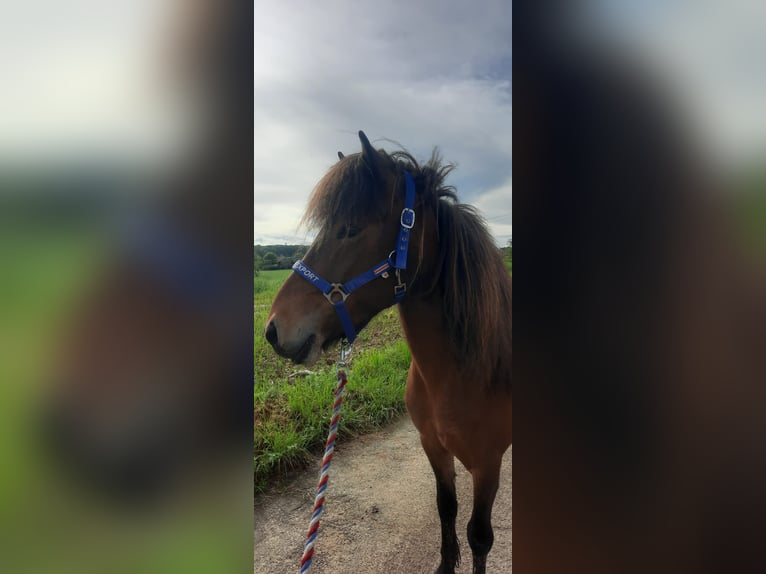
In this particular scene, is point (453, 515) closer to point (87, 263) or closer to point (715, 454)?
point (715, 454)

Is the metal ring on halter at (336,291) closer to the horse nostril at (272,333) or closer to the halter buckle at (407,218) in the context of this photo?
the horse nostril at (272,333)

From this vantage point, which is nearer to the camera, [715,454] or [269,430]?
[715,454]

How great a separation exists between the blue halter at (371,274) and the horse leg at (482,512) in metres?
0.91

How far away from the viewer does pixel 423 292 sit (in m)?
1.55

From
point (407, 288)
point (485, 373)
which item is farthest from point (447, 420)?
point (407, 288)

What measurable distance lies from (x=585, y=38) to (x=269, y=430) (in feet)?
8.64

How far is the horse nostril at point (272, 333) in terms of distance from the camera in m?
1.31

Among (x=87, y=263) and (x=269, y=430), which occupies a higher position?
(x=87, y=263)

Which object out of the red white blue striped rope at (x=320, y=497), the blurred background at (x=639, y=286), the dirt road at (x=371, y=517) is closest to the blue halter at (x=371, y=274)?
the red white blue striped rope at (x=320, y=497)

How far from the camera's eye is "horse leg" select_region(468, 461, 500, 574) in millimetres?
1664

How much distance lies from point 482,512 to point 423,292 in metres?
1.08

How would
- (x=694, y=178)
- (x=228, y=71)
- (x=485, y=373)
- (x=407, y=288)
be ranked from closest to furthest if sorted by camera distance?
1. (x=694, y=178)
2. (x=228, y=71)
3. (x=407, y=288)
4. (x=485, y=373)

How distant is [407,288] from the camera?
57.1 inches

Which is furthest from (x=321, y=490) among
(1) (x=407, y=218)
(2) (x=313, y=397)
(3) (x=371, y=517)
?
(2) (x=313, y=397)
